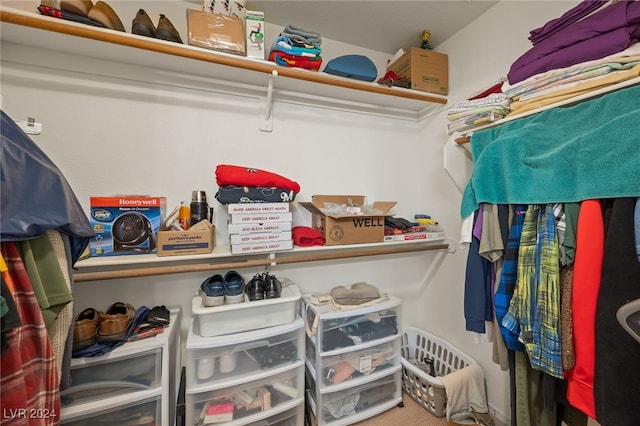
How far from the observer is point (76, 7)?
33.4 inches

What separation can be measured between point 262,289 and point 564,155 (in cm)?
119

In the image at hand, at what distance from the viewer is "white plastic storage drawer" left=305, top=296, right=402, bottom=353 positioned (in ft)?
3.87

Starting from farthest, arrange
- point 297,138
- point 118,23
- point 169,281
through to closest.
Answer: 1. point 297,138
2. point 169,281
3. point 118,23

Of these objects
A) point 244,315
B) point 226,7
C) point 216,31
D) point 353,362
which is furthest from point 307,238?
point 226,7

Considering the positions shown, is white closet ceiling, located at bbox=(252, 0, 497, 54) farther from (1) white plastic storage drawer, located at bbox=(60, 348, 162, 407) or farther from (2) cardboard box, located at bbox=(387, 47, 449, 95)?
(1) white plastic storage drawer, located at bbox=(60, 348, 162, 407)

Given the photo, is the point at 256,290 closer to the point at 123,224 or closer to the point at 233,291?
the point at 233,291

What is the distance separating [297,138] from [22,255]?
1.16 m

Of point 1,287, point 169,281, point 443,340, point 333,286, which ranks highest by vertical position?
point 1,287

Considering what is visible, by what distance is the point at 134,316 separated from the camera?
988 mm

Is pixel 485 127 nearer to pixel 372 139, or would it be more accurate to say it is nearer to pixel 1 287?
pixel 372 139

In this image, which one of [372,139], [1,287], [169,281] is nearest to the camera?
[1,287]

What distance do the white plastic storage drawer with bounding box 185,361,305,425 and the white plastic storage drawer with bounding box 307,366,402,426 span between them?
0.13 meters

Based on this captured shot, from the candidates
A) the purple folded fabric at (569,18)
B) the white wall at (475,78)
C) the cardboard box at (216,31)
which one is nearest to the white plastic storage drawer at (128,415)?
the cardboard box at (216,31)

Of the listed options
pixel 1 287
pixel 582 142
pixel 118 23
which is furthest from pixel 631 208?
pixel 118 23
